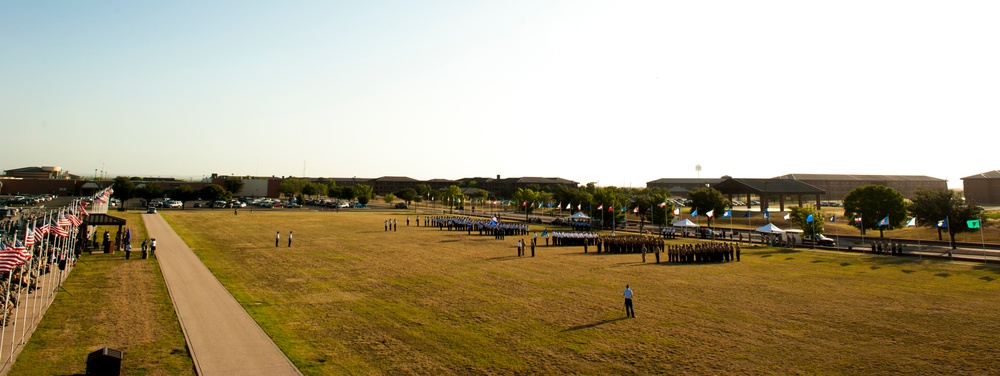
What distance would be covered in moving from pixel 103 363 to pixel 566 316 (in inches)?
524

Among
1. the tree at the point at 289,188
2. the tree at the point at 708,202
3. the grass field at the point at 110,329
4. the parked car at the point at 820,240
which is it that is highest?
A: the tree at the point at 289,188

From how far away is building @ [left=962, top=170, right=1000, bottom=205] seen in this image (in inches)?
4193

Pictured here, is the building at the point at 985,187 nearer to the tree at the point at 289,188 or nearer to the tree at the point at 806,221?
the tree at the point at 806,221

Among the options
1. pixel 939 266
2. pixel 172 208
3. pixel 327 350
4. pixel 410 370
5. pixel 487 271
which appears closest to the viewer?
pixel 410 370

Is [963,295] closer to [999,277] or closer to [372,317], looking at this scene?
[999,277]

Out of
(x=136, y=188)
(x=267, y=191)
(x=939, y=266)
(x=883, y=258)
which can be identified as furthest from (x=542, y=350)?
(x=267, y=191)

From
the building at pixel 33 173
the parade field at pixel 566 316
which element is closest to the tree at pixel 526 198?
the parade field at pixel 566 316

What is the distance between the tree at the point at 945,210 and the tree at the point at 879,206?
3.69 m

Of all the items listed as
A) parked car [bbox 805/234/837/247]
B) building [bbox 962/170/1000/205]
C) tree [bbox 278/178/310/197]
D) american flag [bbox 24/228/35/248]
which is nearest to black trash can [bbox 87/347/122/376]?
american flag [bbox 24/228/35/248]

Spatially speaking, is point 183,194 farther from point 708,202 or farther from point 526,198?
point 708,202

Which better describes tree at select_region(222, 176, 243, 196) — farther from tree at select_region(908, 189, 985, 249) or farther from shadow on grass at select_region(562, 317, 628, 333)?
tree at select_region(908, 189, 985, 249)

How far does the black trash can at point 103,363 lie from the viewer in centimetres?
1174

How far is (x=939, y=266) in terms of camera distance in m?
30.9

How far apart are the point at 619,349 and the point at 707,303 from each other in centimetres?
766
